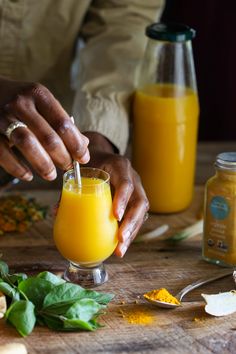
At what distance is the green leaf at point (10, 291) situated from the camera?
167 centimetres

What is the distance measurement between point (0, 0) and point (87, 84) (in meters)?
0.35

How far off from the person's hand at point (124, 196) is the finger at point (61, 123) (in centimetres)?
15

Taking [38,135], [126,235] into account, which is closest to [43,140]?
[38,135]

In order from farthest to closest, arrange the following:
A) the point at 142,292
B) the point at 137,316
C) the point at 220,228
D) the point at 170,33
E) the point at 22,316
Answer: the point at 170,33
the point at 220,228
the point at 142,292
the point at 137,316
the point at 22,316

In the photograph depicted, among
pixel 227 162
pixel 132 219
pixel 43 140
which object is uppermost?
pixel 43 140

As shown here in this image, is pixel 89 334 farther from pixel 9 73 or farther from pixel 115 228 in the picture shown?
pixel 9 73

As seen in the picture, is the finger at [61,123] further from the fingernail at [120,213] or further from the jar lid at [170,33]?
the jar lid at [170,33]

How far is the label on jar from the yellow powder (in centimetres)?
31

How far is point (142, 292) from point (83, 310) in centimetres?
22

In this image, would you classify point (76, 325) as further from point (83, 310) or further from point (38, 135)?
point (38, 135)

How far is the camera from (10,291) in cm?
167

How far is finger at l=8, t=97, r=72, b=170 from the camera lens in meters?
1.71

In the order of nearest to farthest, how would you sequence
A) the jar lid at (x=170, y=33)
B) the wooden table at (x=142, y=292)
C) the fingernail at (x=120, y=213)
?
the wooden table at (x=142, y=292) → the fingernail at (x=120, y=213) → the jar lid at (x=170, y=33)

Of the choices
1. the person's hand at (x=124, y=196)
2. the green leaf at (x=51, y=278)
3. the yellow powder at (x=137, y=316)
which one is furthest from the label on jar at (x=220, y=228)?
the green leaf at (x=51, y=278)
